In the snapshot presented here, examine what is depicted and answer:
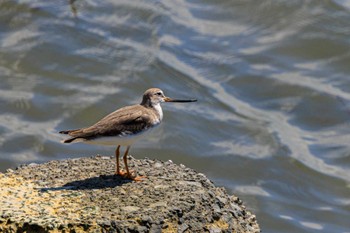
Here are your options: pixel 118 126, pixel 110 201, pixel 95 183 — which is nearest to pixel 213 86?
pixel 118 126

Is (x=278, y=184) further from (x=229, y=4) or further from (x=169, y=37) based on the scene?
(x=229, y=4)

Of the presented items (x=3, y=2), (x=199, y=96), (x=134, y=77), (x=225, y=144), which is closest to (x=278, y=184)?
(x=225, y=144)

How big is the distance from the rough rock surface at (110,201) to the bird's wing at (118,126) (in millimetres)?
413

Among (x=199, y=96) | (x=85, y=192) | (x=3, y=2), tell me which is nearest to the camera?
(x=85, y=192)

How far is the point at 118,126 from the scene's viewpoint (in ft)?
25.3

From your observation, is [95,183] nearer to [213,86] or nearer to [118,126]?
[118,126]

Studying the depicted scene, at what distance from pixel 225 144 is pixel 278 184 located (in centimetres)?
124

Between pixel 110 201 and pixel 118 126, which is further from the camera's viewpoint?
pixel 118 126

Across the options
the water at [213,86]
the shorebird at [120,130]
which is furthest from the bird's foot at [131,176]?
the water at [213,86]

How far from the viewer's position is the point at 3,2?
16500mm

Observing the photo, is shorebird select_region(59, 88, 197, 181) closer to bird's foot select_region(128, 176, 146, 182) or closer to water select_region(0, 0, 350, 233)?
bird's foot select_region(128, 176, 146, 182)

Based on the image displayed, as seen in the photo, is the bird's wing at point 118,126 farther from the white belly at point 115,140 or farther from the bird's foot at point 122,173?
the bird's foot at point 122,173

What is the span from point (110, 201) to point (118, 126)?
1.06 metres

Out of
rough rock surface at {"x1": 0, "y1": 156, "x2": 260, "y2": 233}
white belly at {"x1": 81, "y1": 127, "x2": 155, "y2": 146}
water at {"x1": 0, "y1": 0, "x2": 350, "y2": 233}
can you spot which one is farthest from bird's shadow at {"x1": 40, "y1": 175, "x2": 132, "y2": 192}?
water at {"x1": 0, "y1": 0, "x2": 350, "y2": 233}
